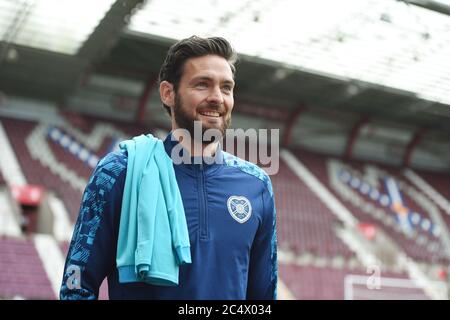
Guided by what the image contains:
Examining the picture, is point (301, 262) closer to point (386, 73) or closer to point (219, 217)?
point (386, 73)

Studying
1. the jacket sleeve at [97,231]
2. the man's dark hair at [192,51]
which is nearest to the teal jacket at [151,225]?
the jacket sleeve at [97,231]

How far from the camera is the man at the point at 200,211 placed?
1729 millimetres

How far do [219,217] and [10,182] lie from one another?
13891 millimetres

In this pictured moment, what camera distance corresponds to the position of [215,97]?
1.78 meters

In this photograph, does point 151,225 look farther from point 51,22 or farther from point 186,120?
point 51,22

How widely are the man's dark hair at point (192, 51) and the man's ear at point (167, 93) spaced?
2 cm

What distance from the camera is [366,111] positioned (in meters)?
20.3

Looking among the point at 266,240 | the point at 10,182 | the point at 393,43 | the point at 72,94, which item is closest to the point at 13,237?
the point at 10,182

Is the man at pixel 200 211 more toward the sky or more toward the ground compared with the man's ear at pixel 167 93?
more toward the ground

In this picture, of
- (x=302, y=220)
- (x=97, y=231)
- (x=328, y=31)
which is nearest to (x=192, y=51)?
(x=97, y=231)

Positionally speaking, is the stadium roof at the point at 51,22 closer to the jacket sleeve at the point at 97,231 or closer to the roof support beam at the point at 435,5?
the roof support beam at the point at 435,5

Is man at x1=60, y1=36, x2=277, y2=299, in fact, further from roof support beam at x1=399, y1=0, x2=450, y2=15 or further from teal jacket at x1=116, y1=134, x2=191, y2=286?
roof support beam at x1=399, y1=0, x2=450, y2=15

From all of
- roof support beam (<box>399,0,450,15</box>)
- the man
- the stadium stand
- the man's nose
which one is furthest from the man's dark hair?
the stadium stand
